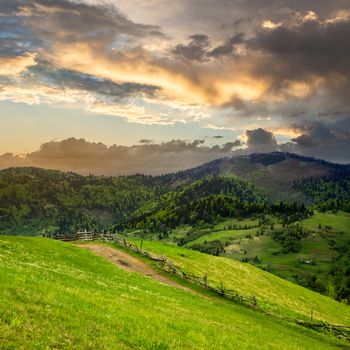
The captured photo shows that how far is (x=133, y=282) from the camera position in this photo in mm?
45406

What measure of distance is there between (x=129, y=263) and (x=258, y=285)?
96.8ft

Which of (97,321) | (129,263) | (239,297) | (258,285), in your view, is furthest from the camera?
(258,285)

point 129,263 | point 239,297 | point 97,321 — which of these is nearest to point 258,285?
point 239,297

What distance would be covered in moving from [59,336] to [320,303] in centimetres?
8013

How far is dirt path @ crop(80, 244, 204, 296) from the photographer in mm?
57594

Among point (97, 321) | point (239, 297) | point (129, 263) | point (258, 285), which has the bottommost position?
point (258, 285)

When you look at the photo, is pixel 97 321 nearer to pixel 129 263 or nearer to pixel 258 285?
pixel 129 263

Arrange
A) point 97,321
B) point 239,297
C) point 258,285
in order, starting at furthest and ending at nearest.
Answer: point 258,285, point 239,297, point 97,321

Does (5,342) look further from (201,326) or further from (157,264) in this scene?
(157,264)

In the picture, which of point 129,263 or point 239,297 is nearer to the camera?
point 239,297

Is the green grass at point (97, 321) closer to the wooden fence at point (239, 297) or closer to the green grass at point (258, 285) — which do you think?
the wooden fence at point (239, 297)

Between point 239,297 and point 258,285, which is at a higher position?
point 239,297

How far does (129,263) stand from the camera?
63.8 metres

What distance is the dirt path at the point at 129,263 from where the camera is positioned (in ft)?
189
